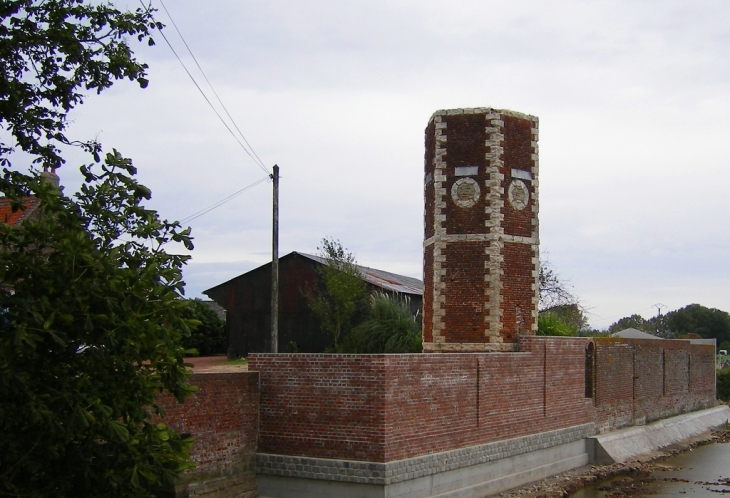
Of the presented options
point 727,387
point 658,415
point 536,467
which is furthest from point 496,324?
point 727,387

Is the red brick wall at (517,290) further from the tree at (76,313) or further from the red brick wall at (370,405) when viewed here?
the tree at (76,313)

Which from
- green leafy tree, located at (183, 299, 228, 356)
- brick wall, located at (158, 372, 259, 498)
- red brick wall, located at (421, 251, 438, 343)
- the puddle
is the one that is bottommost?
the puddle

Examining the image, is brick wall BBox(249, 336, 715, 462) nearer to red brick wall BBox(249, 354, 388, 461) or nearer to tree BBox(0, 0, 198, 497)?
red brick wall BBox(249, 354, 388, 461)

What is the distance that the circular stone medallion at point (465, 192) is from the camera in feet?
65.2

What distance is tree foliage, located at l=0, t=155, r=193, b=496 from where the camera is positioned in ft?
21.5

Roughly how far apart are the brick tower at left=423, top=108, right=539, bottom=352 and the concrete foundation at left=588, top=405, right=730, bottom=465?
3928 millimetres

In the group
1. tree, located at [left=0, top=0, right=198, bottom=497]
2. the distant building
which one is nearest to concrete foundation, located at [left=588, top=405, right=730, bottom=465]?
the distant building

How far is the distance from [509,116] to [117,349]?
15.0 m

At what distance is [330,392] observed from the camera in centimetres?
1392

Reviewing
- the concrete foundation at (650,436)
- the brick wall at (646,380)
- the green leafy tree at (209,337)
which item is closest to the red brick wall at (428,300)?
the brick wall at (646,380)

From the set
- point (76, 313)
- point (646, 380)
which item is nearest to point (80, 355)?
point (76, 313)

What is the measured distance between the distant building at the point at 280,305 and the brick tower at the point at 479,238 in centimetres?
922

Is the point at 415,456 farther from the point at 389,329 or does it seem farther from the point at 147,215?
the point at 389,329

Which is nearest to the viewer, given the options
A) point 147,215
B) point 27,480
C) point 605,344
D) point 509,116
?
point 27,480
